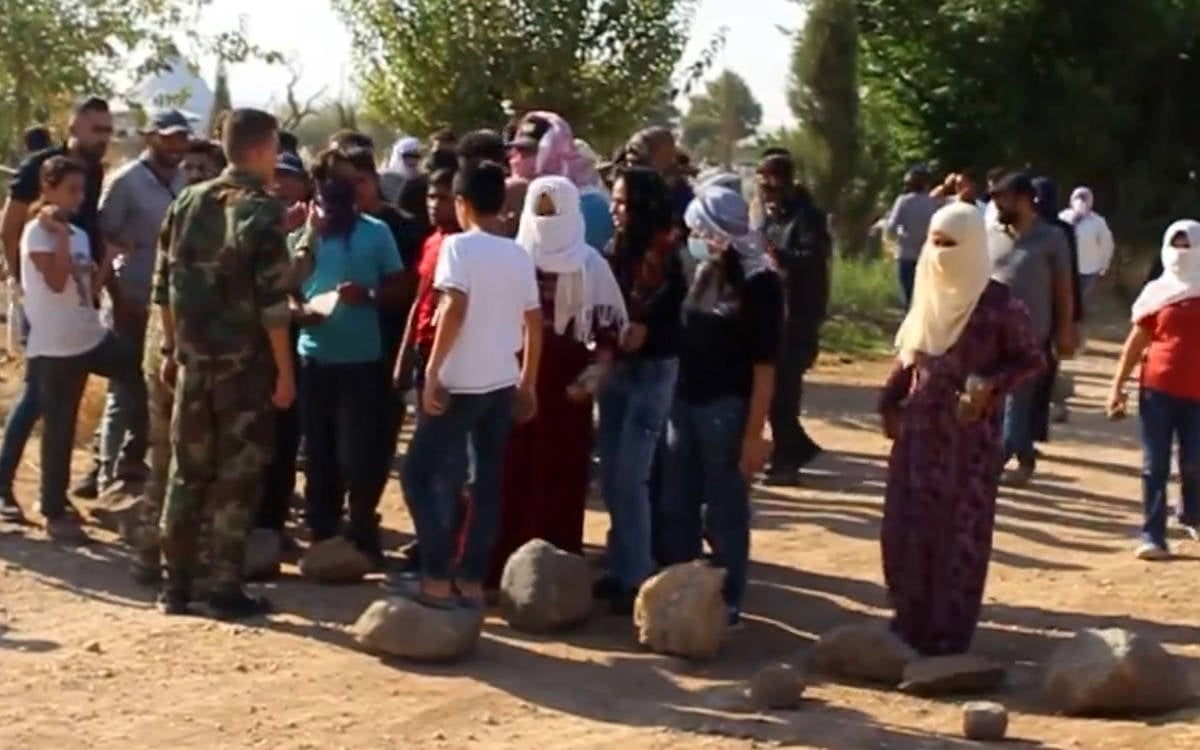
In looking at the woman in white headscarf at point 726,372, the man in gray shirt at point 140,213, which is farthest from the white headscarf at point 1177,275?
the man in gray shirt at point 140,213

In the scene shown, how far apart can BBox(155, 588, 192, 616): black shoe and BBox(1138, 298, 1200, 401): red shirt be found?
4.65m

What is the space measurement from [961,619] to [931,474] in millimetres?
551

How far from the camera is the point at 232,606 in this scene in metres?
8.19

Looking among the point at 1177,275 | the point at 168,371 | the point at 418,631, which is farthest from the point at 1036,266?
the point at 168,371

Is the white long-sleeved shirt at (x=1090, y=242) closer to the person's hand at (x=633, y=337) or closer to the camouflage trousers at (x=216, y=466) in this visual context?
the person's hand at (x=633, y=337)

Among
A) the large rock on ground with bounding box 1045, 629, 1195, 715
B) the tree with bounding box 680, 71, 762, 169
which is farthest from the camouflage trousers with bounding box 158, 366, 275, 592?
the tree with bounding box 680, 71, 762, 169

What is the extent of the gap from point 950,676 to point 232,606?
2.79 metres

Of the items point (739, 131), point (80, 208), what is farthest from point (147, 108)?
point (739, 131)

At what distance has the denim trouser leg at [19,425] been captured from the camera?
31.9 feet

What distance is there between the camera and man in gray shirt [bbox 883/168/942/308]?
1858cm

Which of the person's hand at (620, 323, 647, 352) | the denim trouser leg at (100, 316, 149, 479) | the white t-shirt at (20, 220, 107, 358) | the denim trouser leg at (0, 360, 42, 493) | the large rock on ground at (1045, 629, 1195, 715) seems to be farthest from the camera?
the denim trouser leg at (100, 316, 149, 479)

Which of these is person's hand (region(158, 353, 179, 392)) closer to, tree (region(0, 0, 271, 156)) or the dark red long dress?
the dark red long dress

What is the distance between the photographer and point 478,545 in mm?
8086

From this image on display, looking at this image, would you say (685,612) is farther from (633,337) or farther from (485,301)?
(485,301)
